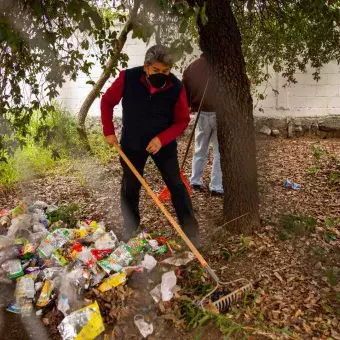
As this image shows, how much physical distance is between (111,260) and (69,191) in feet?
7.02

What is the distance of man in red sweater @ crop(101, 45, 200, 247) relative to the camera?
9.00 feet

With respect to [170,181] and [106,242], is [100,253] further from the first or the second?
[170,181]

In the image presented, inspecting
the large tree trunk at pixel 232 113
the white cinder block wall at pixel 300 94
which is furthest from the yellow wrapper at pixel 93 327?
the white cinder block wall at pixel 300 94

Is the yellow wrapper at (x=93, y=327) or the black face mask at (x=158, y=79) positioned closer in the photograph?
the yellow wrapper at (x=93, y=327)

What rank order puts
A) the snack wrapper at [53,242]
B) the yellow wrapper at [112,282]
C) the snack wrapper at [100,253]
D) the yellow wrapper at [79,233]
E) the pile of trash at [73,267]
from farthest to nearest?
the yellow wrapper at [79,233] → the snack wrapper at [53,242] → the snack wrapper at [100,253] → the yellow wrapper at [112,282] → the pile of trash at [73,267]

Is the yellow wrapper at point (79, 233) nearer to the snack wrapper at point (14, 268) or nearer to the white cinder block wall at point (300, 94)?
the snack wrapper at point (14, 268)

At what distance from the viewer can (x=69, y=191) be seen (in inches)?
189

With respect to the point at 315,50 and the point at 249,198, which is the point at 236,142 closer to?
the point at 249,198

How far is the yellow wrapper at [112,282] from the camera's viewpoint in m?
2.68

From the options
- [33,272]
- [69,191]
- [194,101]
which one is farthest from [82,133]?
[33,272]

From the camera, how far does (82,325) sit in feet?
7.98

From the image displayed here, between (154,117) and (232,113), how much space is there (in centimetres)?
61

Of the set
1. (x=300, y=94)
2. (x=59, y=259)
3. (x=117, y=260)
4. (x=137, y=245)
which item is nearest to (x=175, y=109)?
(x=137, y=245)

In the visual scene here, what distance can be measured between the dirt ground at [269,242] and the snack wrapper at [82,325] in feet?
0.47
